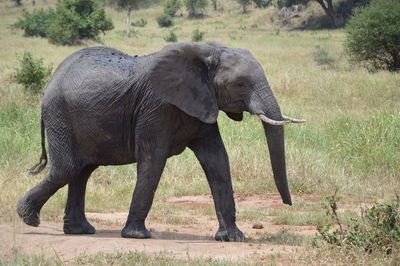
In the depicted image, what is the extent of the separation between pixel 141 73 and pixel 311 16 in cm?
5612

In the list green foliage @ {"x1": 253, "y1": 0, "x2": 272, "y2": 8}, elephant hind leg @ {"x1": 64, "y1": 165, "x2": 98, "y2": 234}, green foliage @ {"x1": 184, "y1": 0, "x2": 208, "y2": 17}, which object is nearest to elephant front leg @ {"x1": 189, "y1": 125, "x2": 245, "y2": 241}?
elephant hind leg @ {"x1": 64, "y1": 165, "x2": 98, "y2": 234}

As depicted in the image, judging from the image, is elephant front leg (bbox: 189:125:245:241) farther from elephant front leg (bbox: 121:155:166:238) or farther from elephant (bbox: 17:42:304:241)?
elephant front leg (bbox: 121:155:166:238)

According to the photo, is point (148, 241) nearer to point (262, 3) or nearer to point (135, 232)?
point (135, 232)

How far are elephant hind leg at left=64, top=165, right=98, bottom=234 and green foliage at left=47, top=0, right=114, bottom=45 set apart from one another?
31998mm

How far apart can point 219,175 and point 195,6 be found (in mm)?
65696

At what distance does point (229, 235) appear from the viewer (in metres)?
7.15

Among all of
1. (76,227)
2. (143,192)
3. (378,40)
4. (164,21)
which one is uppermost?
(143,192)

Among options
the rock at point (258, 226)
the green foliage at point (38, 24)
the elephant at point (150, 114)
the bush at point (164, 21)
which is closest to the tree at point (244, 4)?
the bush at point (164, 21)

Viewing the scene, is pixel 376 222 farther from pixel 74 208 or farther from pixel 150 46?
pixel 150 46

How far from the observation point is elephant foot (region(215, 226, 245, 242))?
713cm

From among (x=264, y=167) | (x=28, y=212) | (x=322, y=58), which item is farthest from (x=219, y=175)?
(x=322, y=58)

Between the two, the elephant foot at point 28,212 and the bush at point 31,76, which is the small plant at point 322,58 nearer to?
the bush at point 31,76

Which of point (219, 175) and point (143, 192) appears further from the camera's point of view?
point (219, 175)

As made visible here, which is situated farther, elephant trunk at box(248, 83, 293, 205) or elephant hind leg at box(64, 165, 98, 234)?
elephant hind leg at box(64, 165, 98, 234)
